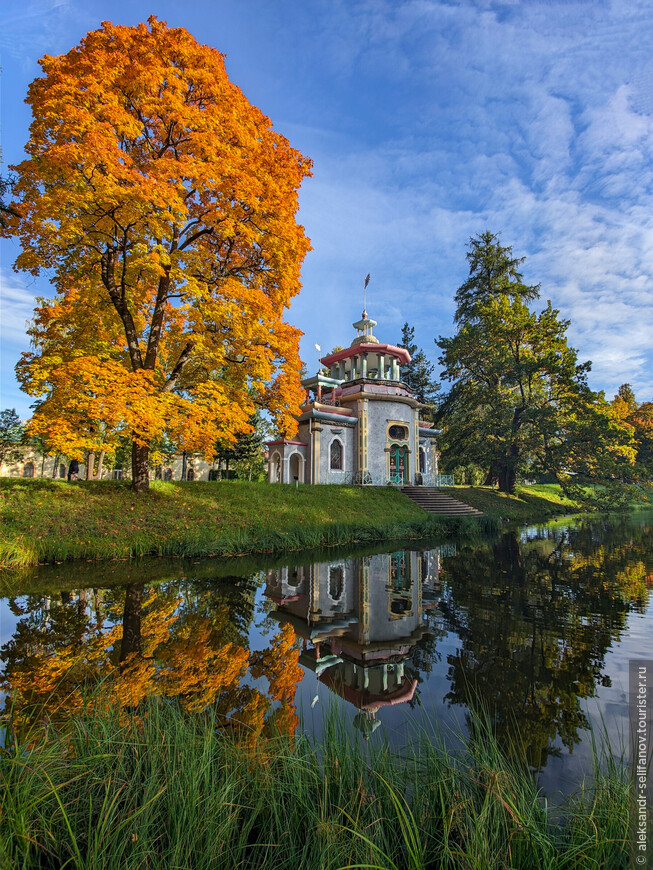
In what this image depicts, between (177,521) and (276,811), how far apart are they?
11.8 meters

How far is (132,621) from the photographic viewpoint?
6.16m

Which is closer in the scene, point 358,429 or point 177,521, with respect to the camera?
point 177,521

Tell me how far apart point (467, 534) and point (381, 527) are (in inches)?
192

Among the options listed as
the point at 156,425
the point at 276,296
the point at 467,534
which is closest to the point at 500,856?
the point at 156,425

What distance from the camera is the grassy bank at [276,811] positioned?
6.08ft

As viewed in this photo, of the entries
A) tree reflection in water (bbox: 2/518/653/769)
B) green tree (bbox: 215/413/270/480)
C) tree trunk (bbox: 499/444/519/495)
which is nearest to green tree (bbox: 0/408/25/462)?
green tree (bbox: 215/413/270/480)

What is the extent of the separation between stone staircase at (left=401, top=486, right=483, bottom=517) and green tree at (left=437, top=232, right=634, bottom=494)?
8548mm

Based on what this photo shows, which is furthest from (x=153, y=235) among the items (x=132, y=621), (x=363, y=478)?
(x=363, y=478)

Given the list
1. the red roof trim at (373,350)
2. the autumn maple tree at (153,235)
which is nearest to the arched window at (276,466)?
the red roof trim at (373,350)

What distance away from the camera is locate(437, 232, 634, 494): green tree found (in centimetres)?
2773

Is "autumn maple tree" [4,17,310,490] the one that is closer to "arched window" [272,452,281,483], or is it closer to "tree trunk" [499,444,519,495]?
"arched window" [272,452,281,483]

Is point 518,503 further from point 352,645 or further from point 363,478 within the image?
point 352,645

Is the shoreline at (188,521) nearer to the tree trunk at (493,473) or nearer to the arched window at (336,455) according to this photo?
the arched window at (336,455)

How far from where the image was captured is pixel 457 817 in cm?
204
